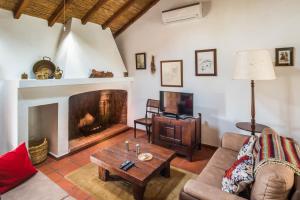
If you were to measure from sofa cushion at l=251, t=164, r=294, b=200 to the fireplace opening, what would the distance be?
324 centimetres

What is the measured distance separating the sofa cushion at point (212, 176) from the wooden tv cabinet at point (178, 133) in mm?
1118

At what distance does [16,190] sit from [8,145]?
5.36 ft

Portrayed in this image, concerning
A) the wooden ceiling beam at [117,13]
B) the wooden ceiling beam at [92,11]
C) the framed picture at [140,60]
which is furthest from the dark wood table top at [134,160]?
the wooden ceiling beam at [117,13]

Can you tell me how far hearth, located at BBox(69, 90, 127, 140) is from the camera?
164 inches

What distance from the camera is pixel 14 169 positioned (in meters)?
1.77

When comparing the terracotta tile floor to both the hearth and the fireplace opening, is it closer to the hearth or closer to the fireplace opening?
the fireplace opening

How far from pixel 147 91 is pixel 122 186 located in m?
2.54

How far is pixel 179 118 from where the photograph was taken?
3398mm

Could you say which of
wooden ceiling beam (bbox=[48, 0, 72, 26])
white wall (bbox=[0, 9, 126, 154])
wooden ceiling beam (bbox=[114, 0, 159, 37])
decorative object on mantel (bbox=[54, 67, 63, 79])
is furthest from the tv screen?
wooden ceiling beam (bbox=[48, 0, 72, 26])

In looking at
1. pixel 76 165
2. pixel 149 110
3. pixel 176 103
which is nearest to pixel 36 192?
pixel 76 165

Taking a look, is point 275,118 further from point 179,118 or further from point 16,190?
point 16,190

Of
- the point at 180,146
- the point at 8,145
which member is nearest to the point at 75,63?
the point at 8,145

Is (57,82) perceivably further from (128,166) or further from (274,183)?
(274,183)

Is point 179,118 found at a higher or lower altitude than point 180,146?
Result: higher
